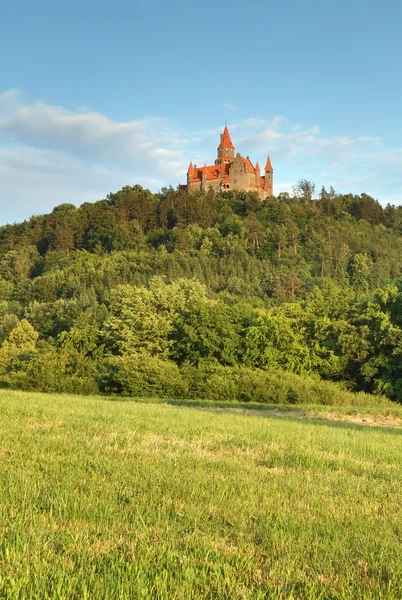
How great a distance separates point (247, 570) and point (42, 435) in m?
5.68

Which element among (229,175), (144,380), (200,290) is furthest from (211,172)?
(144,380)

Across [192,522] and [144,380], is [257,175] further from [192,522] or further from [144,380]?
[192,522]

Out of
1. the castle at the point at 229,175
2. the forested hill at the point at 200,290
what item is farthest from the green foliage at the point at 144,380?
the castle at the point at 229,175

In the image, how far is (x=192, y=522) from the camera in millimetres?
4754

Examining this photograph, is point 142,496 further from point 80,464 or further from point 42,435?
point 42,435

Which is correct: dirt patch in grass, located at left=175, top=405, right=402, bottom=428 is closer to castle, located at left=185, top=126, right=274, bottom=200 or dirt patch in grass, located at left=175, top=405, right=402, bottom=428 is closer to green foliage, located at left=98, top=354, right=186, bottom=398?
green foliage, located at left=98, top=354, right=186, bottom=398

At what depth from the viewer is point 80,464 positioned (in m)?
6.55

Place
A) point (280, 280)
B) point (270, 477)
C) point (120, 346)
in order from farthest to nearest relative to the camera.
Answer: point (280, 280)
point (120, 346)
point (270, 477)

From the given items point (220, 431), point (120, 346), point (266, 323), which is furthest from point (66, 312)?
point (220, 431)

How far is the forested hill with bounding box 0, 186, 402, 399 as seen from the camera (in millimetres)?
42000

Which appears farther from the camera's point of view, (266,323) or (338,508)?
(266,323)

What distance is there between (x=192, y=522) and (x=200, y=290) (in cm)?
5475

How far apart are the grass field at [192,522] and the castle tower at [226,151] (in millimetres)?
170630

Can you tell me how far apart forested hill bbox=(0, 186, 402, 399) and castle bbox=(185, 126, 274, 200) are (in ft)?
36.7
